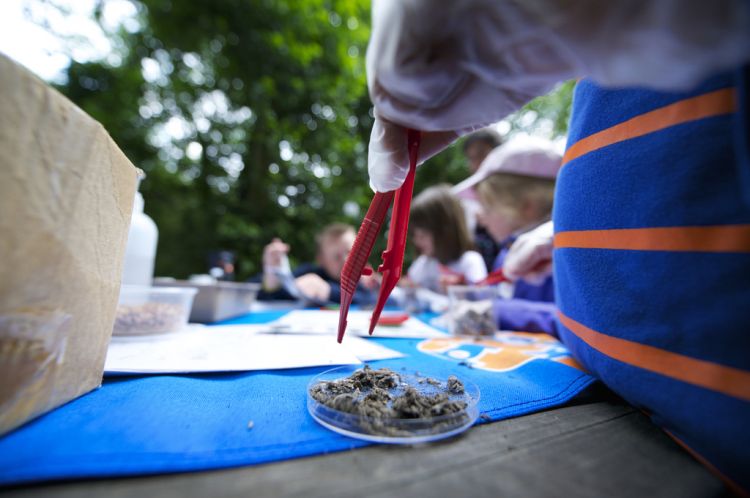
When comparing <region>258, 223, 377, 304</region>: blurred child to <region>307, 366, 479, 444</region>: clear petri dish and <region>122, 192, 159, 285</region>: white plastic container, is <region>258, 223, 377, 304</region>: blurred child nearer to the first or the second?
<region>122, 192, 159, 285</region>: white plastic container

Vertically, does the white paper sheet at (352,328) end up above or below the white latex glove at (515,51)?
below

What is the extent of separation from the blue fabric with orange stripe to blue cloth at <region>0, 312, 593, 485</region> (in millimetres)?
114

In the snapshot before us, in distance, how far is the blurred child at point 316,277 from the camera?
162cm

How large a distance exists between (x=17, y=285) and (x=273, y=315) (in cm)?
Answer: 96

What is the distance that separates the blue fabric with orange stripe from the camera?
259 millimetres

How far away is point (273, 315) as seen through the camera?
120 cm

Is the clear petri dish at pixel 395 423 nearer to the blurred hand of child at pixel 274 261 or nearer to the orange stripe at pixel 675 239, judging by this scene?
the orange stripe at pixel 675 239

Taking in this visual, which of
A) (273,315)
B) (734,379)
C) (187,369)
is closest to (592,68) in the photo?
(734,379)

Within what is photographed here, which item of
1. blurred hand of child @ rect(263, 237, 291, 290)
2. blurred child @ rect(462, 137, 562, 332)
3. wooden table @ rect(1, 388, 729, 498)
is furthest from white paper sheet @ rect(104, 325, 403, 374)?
blurred hand of child @ rect(263, 237, 291, 290)

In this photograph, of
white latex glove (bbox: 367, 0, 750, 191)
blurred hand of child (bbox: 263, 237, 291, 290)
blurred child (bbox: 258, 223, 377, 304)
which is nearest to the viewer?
white latex glove (bbox: 367, 0, 750, 191)

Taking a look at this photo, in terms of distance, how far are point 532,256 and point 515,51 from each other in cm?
61

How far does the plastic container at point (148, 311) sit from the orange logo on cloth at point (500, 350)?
1.82ft

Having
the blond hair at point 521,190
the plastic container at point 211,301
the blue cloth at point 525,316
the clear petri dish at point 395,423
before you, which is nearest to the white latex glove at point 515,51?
the clear petri dish at point 395,423

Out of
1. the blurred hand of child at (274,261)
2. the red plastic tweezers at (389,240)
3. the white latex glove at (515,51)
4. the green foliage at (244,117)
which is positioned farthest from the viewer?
the green foliage at (244,117)
